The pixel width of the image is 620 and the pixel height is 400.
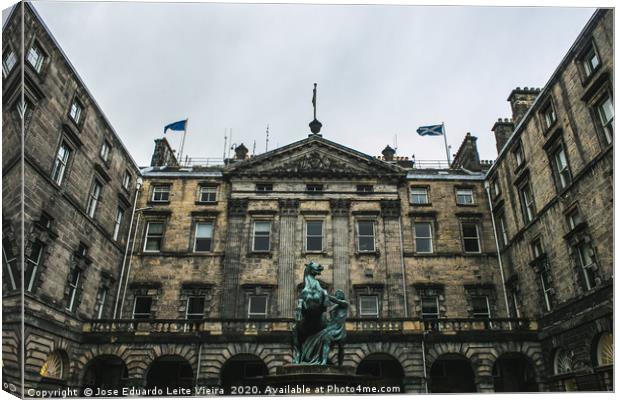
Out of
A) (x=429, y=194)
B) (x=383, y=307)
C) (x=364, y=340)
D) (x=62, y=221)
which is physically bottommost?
(x=364, y=340)

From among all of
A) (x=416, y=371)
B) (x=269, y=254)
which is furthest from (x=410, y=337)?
(x=269, y=254)

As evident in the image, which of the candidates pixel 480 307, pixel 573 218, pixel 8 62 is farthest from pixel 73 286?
pixel 573 218

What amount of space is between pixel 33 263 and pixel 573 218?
73.2 ft

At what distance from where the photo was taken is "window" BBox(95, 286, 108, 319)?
24.2 metres

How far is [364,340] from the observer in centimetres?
2264

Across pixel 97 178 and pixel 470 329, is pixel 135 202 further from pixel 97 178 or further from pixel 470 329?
pixel 470 329

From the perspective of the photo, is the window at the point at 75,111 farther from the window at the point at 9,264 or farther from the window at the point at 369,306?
the window at the point at 369,306

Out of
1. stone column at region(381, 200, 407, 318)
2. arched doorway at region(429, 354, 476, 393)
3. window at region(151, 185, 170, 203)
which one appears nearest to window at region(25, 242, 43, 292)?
window at region(151, 185, 170, 203)

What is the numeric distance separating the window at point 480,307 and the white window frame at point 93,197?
20.8m

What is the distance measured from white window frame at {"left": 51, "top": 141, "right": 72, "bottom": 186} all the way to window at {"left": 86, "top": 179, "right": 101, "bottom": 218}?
2.72 m

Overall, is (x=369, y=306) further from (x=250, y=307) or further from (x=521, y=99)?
(x=521, y=99)

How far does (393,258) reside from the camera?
1057 inches

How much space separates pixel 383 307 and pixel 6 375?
18253 millimetres

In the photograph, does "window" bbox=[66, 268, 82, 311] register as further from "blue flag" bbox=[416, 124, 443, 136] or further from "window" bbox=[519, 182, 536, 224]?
"blue flag" bbox=[416, 124, 443, 136]
